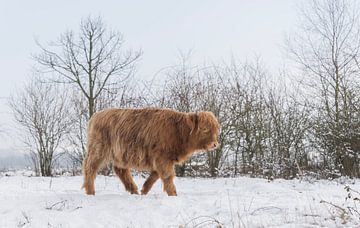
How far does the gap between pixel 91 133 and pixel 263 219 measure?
3869 millimetres

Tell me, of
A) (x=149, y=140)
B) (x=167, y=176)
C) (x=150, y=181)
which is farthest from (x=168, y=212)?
(x=150, y=181)

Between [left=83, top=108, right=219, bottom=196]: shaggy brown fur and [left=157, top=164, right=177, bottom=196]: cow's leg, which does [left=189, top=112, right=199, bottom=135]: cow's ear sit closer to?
[left=83, top=108, right=219, bottom=196]: shaggy brown fur

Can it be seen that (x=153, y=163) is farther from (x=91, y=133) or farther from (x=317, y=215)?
(x=317, y=215)

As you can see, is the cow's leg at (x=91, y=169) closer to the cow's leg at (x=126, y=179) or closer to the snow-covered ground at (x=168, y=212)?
the cow's leg at (x=126, y=179)

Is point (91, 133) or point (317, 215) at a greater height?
point (91, 133)

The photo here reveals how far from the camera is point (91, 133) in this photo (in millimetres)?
7762

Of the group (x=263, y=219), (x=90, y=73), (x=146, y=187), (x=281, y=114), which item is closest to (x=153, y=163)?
A: (x=146, y=187)

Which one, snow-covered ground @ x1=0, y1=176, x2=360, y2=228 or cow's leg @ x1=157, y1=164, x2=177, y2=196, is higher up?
cow's leg @ x1=157, y1=164, x2=177, y2=196

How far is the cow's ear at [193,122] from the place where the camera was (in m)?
7.47

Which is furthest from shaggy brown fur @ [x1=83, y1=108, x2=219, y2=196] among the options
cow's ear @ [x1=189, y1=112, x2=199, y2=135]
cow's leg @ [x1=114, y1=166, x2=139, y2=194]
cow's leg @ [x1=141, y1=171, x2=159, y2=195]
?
cow's leg @ [x1=114, y1=166, x2=139, y2=194]

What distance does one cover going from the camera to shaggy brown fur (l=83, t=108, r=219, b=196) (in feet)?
24.0

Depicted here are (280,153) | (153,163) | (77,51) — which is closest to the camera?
(153,163)

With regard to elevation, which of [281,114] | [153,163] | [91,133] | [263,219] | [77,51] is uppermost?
[77,51]

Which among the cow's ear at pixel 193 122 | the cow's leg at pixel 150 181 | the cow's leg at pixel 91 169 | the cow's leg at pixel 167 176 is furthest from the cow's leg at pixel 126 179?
the cow's ear at pixel 193 122
